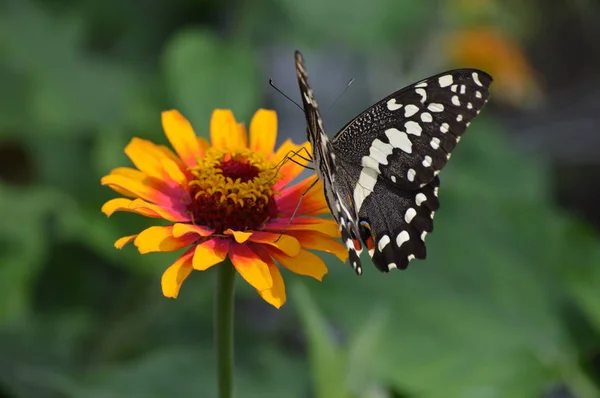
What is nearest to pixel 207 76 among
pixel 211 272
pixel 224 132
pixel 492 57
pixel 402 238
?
pixel 211 272

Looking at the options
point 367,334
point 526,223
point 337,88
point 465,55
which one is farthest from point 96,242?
point 337,88

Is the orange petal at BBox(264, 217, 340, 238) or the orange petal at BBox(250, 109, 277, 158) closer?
the orange petal at BBox(264, 217, 340, 238)

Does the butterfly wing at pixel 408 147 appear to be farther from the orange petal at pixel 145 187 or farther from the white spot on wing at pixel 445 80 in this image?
the orange petal at pixel 145 187

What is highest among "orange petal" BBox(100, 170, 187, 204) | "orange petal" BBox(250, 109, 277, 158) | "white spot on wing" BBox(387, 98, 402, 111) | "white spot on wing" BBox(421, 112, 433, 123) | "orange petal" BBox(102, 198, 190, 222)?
"white spot on wing" BBox(387, 98, 402, 111)

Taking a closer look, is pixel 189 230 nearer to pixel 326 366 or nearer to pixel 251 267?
pixel 251 267

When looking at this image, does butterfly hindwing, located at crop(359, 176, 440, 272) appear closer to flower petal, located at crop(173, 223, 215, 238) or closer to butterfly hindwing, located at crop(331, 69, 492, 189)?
butterfly hindwing, located at crop(331, 69, 492, 189)

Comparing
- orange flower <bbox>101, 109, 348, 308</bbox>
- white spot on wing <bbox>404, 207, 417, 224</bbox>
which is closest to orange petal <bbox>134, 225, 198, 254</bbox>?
orange flower <bbox>101, 109, 348, 308</bbox>
